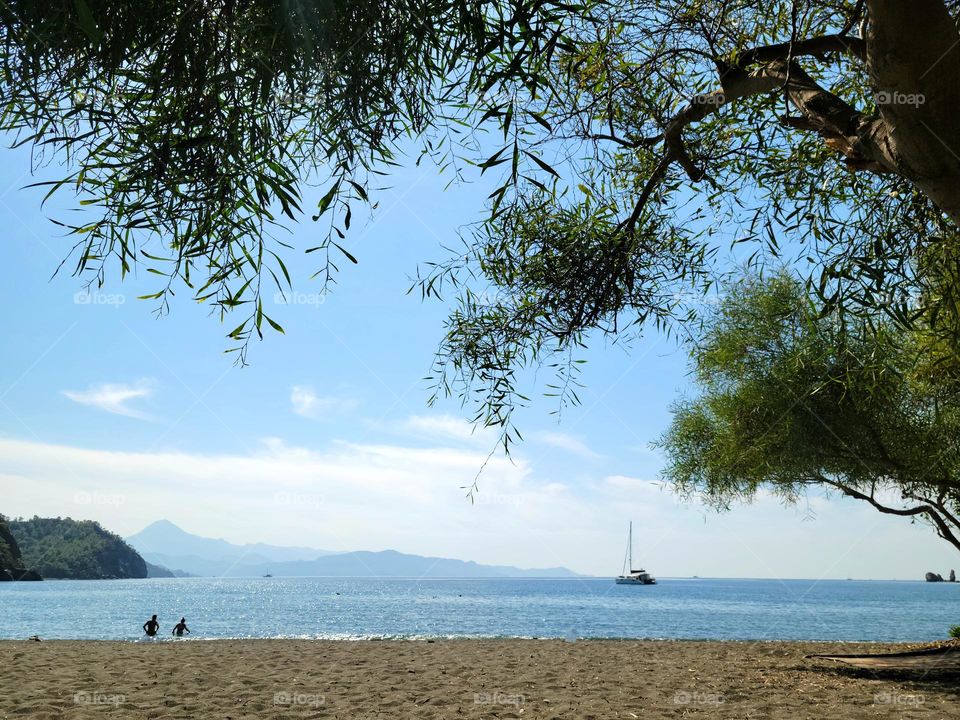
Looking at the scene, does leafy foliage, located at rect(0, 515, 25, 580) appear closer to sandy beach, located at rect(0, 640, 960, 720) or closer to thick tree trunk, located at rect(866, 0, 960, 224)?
sandy beach, located at rect(0, 640, 960, 720)

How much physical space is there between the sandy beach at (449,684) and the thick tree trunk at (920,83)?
10239 mm

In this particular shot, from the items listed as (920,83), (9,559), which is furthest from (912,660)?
(9,559)

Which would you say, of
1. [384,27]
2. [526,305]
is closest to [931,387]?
[526,305]

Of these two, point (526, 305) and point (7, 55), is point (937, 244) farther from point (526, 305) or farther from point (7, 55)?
point (7, 55)

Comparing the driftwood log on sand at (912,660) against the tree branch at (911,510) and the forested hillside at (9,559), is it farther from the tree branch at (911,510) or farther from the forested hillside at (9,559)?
the forested hillside at (9,559)

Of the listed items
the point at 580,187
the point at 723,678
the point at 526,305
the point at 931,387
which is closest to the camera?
the point at 580,187

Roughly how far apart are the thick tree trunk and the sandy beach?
10.2 metres

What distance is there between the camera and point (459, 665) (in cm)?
1828

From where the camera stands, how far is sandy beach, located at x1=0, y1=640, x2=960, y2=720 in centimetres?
1218

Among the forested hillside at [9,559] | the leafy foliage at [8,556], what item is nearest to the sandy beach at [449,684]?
the leafy foliage at [8,556]

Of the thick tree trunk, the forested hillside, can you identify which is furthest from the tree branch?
the forested hillside

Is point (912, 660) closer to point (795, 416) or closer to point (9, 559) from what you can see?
point (795, 416)

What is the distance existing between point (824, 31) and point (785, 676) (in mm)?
14503

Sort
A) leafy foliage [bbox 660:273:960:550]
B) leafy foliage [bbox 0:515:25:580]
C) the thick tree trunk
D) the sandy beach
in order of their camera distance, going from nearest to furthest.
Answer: the thick tree trunk → the sandy beach → leafy foliage [bbox 660:273:960:550] → leafy foliage [bbox 0:515:25:580]
